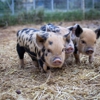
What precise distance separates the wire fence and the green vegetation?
42 cm

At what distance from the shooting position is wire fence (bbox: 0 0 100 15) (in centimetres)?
1201

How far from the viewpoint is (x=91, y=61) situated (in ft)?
12.9

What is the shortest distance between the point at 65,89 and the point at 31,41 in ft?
3.53

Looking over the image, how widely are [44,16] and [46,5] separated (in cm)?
162

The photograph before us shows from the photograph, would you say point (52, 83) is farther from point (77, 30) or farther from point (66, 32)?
point (77, 30)

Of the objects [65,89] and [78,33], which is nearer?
[65,89]

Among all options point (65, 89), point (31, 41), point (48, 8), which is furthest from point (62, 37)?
point (48, 8)

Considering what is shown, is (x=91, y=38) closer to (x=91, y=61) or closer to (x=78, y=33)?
(x=78, y=33)

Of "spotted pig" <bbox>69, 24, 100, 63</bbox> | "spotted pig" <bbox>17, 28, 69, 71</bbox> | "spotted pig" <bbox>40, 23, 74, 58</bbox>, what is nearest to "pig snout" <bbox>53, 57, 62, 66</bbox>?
"spotted pig" <bbox>17, 28, 69, 71</bbox>

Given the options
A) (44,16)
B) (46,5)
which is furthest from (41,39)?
(46,5)

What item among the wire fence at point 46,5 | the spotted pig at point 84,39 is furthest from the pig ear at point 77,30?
the wire fence at point 46,5

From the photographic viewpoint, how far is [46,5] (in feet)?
43.5

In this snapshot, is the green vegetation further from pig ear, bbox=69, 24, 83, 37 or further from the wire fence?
pig ear, bbox=69, 24, 83, 37

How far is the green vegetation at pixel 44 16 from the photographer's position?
11.3m
